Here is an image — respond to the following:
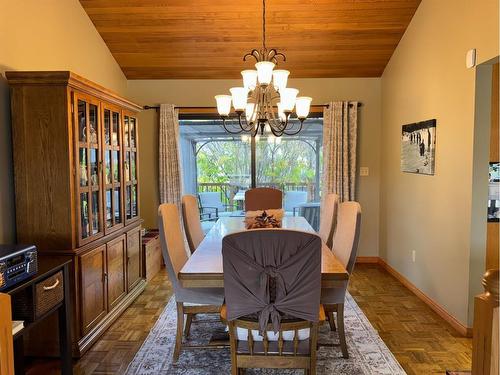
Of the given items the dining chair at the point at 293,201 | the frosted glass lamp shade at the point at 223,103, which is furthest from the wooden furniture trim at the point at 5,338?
the dining chair at the point at 293,201

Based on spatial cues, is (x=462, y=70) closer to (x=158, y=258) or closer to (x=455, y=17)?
(x=455, y=17)

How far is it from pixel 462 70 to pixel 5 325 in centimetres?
327

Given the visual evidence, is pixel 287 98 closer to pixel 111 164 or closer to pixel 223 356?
pixel 111 164

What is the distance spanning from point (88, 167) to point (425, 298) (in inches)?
123

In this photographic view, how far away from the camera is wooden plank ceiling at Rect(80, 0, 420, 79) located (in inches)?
150

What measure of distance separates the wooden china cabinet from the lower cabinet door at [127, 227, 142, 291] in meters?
0.51

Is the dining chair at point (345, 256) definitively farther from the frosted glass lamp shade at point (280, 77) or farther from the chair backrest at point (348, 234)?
the frosted glass lamp shade at point (280, 77)

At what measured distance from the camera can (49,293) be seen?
7.07 ft

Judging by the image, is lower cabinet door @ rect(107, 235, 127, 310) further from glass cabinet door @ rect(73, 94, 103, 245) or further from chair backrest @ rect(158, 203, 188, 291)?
chair backrest @ rect(158, 203, 188, 291)

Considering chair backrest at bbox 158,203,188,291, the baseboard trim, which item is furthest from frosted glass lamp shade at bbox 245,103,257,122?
the baseboard trim

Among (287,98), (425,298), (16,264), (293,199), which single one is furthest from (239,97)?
(293,199)

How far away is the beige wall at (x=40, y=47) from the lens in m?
2.66

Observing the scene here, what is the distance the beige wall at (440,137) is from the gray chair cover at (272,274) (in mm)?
1706

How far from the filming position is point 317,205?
5328mm
